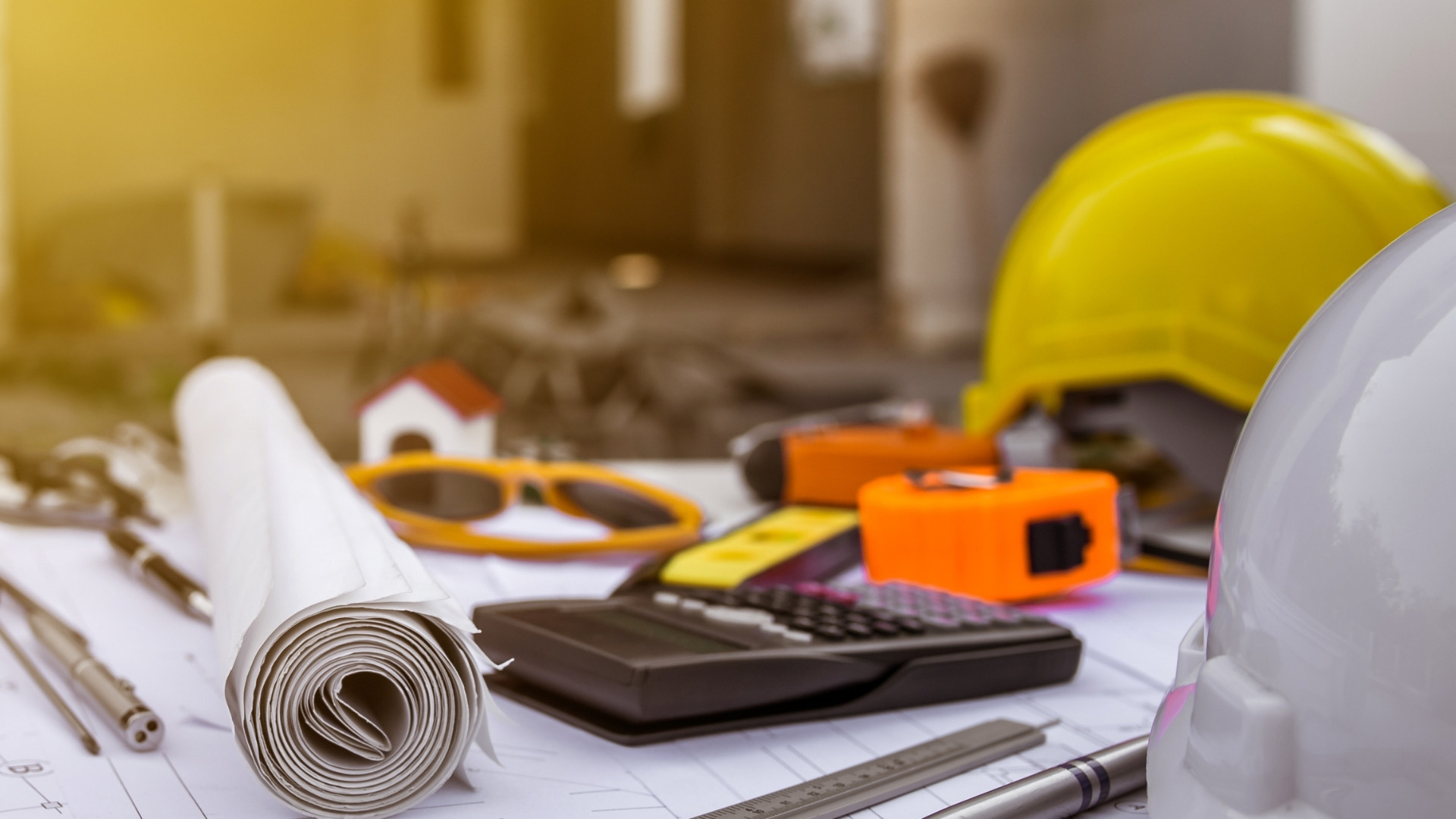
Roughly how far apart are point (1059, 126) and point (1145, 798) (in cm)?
155

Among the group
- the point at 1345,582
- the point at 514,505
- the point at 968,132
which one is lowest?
the point at 514,505

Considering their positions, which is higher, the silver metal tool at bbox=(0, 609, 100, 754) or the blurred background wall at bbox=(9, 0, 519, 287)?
the blurred background wall at bbox=(9, 0, 519, 287)

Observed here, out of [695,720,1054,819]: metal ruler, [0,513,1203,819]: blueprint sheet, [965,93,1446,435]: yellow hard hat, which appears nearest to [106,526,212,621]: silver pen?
[0,513,1203,819]: blueprint sheet

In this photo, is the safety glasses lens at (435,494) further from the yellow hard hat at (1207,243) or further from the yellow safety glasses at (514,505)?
the yellow hard hat at (1207,243)

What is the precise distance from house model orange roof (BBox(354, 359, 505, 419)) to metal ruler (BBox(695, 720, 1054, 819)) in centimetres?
39

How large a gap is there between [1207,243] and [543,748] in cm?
43

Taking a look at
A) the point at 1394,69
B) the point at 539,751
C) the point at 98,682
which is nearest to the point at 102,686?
the point at 98,682

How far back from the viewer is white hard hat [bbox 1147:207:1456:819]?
18 cm

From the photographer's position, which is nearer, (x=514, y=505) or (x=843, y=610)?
(x=843, y=610)

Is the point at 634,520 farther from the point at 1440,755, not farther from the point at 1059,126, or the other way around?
the point at 1059,126

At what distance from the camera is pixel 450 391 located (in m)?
0.62

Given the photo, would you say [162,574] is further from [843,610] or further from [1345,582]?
[1345,582]

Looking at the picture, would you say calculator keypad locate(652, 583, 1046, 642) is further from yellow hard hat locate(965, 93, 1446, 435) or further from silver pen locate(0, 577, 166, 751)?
yellow hard hat locate(965, 93, 1446, 435)

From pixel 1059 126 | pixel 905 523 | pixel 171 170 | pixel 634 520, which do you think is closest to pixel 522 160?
pixel 171 170
